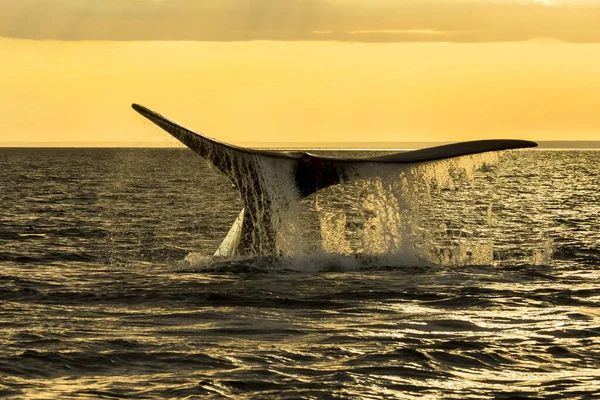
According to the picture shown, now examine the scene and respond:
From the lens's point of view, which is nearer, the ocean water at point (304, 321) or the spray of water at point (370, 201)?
the ocean water at point (304, 321)

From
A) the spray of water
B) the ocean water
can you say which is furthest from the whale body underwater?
the ocean water

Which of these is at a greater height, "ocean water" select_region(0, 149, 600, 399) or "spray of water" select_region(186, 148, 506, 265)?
"spray of water" select_region(186, 148, 506, 265)

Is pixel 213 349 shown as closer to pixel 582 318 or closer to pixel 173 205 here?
pixel 582 318

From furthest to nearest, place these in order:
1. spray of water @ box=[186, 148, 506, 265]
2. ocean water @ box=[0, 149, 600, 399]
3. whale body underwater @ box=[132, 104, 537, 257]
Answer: spray of water @ box=[186, 148, 506, 265] → whale body underwater @ box=[132, 104, 537, 257] → ocean water @ box=[0, 149, 600, 399]

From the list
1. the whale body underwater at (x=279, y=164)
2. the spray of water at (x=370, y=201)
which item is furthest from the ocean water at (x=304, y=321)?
the whale body underwater at (x=279, y=164)

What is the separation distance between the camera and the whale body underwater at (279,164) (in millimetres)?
14570

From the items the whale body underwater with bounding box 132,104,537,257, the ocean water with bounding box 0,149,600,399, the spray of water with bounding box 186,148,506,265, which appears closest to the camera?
the ocean water with bounding box 0,149,600,399

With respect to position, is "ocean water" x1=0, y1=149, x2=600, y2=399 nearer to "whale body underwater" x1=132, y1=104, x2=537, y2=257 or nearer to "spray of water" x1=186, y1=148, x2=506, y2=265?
"spray of water" x1=186, y1=148, x2=506, y2=265

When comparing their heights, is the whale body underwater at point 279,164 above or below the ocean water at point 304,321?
above

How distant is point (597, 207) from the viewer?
4203cm

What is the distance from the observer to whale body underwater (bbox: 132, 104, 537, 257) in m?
14.6

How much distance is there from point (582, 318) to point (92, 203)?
3102 centimetres

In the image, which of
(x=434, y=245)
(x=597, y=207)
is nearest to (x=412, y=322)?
(x=434, y=245)

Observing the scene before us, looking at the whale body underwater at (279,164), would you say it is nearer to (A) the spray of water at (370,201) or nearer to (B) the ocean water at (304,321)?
(A) the spray of water at (370,201)
